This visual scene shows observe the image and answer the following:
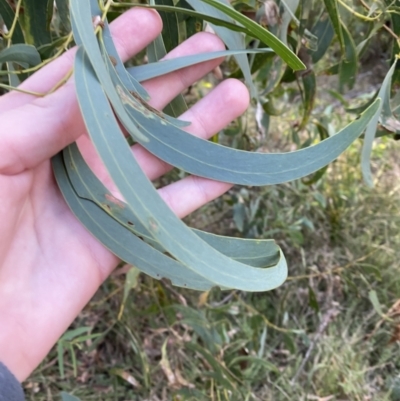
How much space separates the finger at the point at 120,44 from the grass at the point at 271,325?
1.24 ft

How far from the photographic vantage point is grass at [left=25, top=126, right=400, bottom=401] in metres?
0.99

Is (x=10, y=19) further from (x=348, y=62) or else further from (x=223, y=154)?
(x=348, y=62)

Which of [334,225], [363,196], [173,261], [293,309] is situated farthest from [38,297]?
[363,196]

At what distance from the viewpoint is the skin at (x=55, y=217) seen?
60 cm

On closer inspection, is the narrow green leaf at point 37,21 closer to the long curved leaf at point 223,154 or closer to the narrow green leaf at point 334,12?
the long curved leaf at point 223,154

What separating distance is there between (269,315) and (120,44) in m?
0.85

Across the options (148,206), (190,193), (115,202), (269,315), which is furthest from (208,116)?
(269,315)

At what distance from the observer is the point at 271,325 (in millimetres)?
910

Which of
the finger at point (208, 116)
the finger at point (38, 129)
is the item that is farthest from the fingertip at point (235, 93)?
the finger at point (38, 129)

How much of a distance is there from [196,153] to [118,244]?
A: 0.15m

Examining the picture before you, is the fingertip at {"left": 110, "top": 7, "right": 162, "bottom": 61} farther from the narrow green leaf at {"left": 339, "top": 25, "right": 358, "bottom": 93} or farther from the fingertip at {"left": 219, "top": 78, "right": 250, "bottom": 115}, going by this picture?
the narrow green leaf at {"left": 339, "top": 25, "right": 358, "bottom": 93}

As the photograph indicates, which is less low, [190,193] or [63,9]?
[63,9]

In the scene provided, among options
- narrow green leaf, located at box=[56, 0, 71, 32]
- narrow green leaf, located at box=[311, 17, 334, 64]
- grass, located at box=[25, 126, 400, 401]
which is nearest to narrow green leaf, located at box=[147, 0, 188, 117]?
narrow green leaf, located at box=[56, 0, 71, 32]

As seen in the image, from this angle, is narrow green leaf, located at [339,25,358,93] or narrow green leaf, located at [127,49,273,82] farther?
narrow green leaf, located at [339,25,358,93]
